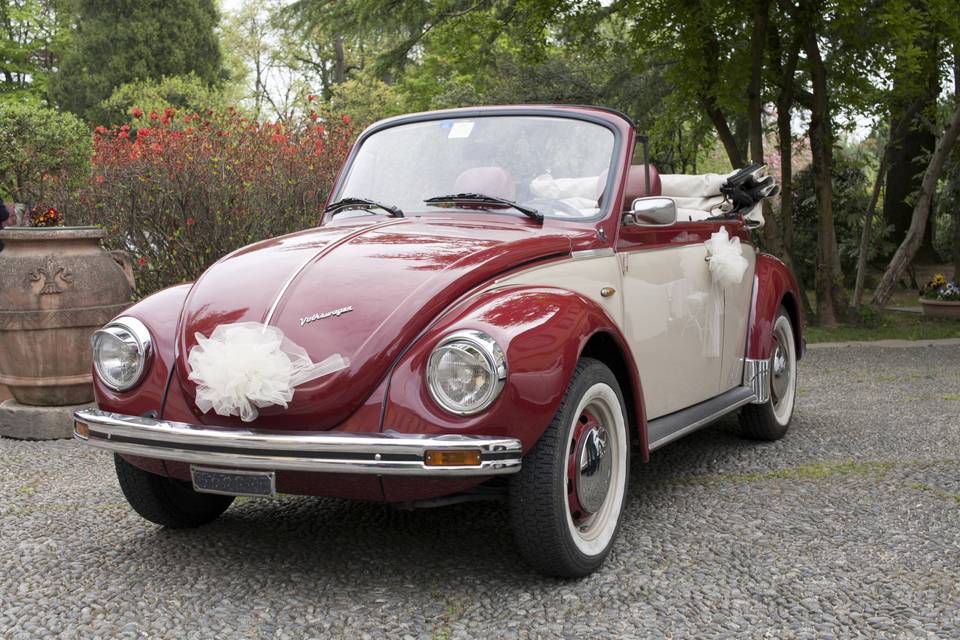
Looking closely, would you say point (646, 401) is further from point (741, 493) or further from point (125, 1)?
point (125, 1)

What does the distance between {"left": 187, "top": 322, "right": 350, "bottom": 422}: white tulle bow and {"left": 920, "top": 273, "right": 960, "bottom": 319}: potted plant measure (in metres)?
13.2

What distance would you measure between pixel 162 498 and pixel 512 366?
5.60 ft

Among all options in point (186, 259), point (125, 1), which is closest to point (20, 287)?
point (186, 259)

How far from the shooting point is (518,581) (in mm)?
3590

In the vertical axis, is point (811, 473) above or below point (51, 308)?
below

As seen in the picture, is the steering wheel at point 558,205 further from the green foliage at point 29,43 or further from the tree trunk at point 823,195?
the green foliage at point 29,43

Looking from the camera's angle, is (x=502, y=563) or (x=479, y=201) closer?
(x=502, y=563)

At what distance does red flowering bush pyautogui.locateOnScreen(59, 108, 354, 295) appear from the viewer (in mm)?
8484

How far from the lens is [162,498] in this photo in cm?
403

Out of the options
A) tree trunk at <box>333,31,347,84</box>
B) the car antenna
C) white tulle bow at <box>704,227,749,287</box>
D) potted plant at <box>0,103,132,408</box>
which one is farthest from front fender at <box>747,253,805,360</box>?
tree trunk at <box>333,31,347,84</box>

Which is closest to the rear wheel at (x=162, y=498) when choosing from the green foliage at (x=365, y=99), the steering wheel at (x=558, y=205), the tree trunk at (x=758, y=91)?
the steering wheel at (x=558, y=205)

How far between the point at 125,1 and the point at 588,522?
112 feet

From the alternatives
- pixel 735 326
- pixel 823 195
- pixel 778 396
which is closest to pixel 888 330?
pixel 823 195

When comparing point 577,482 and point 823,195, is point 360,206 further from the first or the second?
point 823,195
